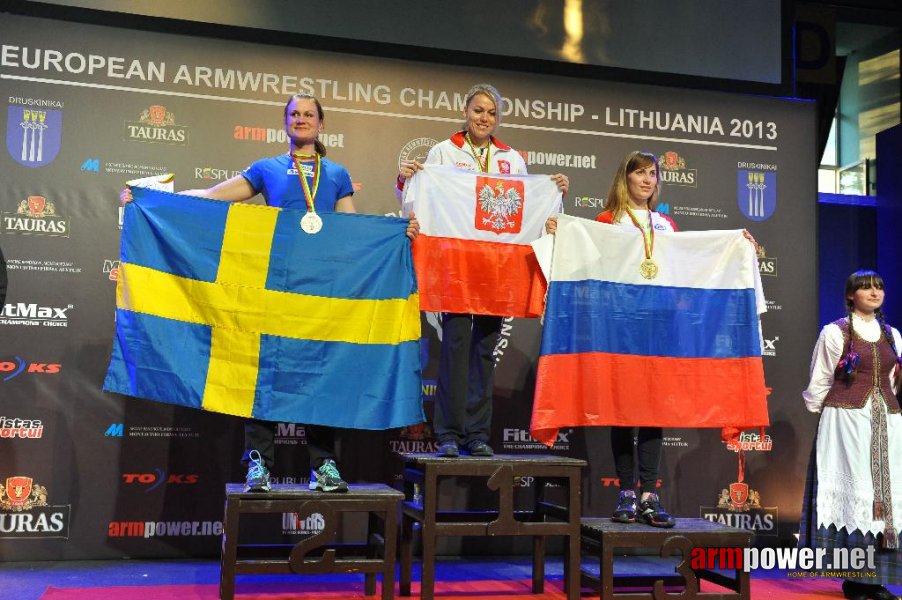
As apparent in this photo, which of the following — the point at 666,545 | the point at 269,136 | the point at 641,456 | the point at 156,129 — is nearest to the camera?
the point at 666,545

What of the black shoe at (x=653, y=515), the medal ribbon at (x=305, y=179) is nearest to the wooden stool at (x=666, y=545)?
the black shoe at (x=653, y=515)

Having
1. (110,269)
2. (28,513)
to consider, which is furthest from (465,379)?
(28,513)

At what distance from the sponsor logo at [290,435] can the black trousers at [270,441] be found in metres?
0.95

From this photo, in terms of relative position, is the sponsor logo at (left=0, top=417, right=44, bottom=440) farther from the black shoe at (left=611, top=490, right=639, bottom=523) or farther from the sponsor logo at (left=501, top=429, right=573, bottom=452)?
the black shoe at (left=611, top=490, right=639, bottom=523)

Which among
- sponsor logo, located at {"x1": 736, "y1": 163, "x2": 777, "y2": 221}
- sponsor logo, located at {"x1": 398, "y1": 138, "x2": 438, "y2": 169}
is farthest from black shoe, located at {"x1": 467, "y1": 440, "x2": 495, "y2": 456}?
sponsor logo, located at {"x1": 736, "y1": 163, "x2": 777, "y2": 221}

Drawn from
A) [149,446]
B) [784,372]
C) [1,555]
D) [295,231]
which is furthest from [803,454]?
[1,555]

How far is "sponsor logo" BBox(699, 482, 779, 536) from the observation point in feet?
16.6

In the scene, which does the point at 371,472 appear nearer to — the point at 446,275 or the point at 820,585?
the point at 446,275

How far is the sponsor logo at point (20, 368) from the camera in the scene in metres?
4.27

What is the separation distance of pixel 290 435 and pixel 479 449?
133 centimetres

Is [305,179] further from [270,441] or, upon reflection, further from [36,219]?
[36,219]

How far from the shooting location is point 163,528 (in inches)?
173

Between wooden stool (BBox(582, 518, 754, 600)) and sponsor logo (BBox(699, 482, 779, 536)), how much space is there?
1.49m

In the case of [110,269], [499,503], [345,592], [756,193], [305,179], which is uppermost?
[756,193]
